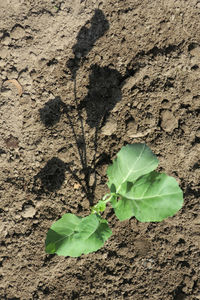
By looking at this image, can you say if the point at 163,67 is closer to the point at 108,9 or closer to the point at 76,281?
the point at 108,9

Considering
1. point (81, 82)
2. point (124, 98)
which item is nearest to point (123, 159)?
point (124, 98)

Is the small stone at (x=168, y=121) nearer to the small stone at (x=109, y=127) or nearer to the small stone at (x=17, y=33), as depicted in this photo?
the small stone at (x=109, y=127)

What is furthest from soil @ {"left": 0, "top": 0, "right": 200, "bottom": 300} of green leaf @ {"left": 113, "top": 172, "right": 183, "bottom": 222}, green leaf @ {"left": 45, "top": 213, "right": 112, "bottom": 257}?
green leaf @ {"left": 113, "top": 172, "right": 183, "bottom": 222}

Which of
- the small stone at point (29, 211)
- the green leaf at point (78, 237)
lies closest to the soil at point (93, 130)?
the small stone at point (29, 211)

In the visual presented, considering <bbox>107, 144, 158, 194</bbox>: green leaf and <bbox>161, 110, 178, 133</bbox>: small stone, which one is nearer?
<bbox>107, 144, 158, 194</bbox>: green leaf

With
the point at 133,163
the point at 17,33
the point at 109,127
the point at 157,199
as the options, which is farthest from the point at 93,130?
the point at 17,33

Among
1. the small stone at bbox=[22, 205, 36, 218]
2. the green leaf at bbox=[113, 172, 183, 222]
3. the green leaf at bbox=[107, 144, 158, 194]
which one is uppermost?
the small stone at bbox=[22, 205, 36, 218]

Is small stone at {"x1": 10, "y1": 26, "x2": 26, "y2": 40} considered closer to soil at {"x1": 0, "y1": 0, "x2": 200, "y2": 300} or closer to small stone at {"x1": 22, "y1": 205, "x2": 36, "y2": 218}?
soil at {"x1": 0, "y1": 0, "x2": 200, "y2": 300}
